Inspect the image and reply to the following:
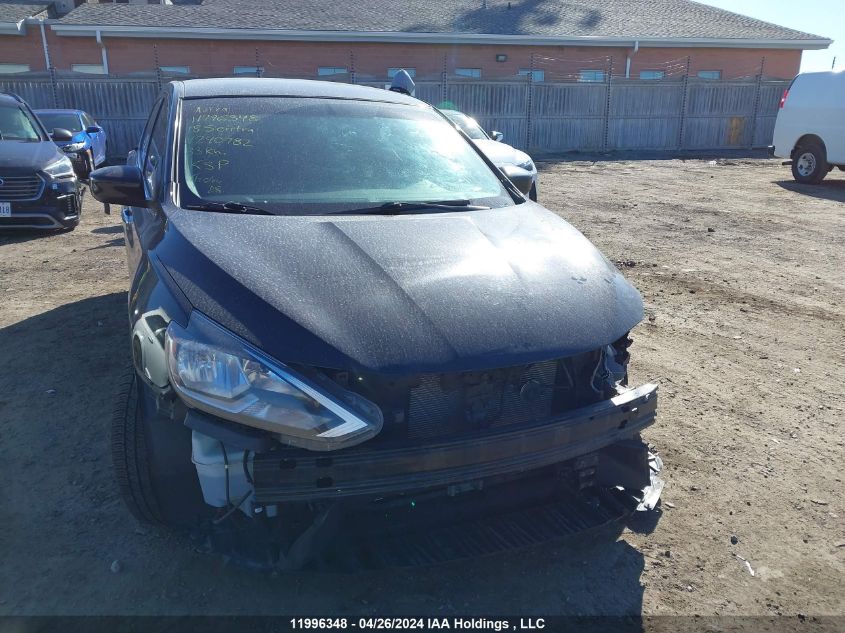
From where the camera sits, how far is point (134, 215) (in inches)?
143

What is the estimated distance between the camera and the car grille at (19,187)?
7775 mm

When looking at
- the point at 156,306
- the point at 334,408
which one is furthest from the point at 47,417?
the point at 334,408

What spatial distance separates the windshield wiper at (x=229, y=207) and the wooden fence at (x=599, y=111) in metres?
17.0

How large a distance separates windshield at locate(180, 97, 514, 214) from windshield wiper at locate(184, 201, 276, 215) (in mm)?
27

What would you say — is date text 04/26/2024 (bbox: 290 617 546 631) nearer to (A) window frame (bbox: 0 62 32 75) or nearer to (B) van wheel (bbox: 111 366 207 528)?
(B) van wheel (bbox: 111 366 207 528)

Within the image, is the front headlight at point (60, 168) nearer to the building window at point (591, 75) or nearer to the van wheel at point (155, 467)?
the van wheel at point (155, 467)

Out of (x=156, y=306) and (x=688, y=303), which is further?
(x=688, y=303)

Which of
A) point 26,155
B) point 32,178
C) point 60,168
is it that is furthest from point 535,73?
point 32,178

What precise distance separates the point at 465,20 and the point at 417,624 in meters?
23.9

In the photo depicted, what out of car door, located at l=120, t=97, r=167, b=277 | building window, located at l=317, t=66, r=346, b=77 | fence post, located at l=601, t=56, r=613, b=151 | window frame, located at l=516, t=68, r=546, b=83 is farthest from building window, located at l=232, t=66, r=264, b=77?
car door, located at l=120, t=97, r=167, b=277

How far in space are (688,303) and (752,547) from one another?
3.45 meters

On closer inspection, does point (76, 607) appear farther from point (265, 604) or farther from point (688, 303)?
point (688, 303)

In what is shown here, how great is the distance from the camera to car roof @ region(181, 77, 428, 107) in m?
3.54

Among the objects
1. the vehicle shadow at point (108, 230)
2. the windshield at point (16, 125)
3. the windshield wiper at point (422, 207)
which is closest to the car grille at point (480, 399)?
the windshield wiper at point (422, 207)
